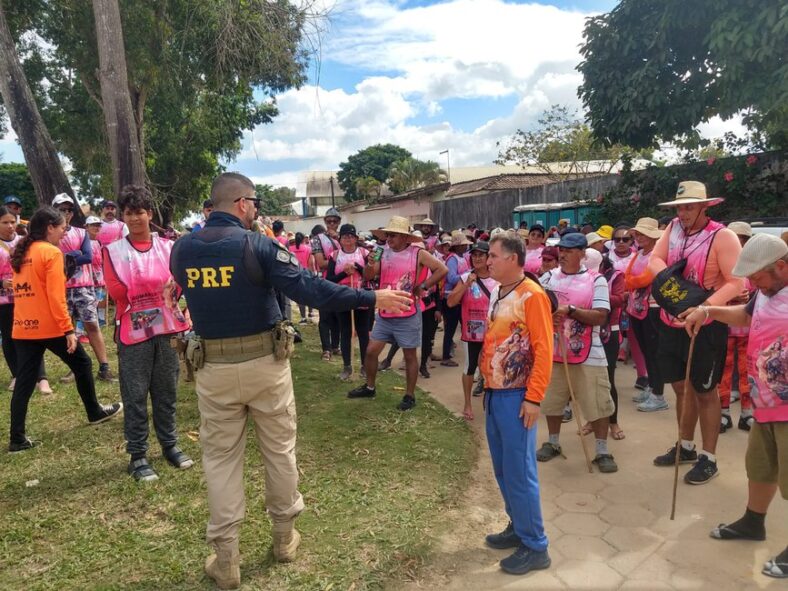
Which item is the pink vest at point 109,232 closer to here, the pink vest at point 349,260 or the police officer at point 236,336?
the pink vest at point 349,260

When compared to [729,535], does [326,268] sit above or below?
above

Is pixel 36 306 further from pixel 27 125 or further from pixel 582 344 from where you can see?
pixel 27 125

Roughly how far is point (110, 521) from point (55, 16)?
11.2m

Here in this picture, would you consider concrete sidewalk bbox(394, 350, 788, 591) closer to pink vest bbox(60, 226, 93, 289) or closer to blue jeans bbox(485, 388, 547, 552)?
blue jeans bbox(485, 388, 547, 552)

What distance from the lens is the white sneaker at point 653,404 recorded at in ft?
17.7

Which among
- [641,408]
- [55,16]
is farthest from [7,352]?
[55,16]

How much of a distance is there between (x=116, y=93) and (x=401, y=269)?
4.48 m

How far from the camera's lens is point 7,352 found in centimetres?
596

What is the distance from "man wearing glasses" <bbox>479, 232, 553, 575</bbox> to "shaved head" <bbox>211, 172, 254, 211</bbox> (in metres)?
1.43

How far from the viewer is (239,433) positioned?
2.97 metres

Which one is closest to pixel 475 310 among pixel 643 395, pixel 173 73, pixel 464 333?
pixel 464 333

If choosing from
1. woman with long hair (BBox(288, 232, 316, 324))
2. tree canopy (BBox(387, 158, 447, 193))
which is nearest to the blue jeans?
woman with long hair (BBox(288, 232, 316, 324))

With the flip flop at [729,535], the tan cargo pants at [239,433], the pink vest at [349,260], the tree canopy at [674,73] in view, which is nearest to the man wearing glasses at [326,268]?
the pink vest at [349,260]

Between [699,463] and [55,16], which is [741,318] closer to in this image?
[699,463]
